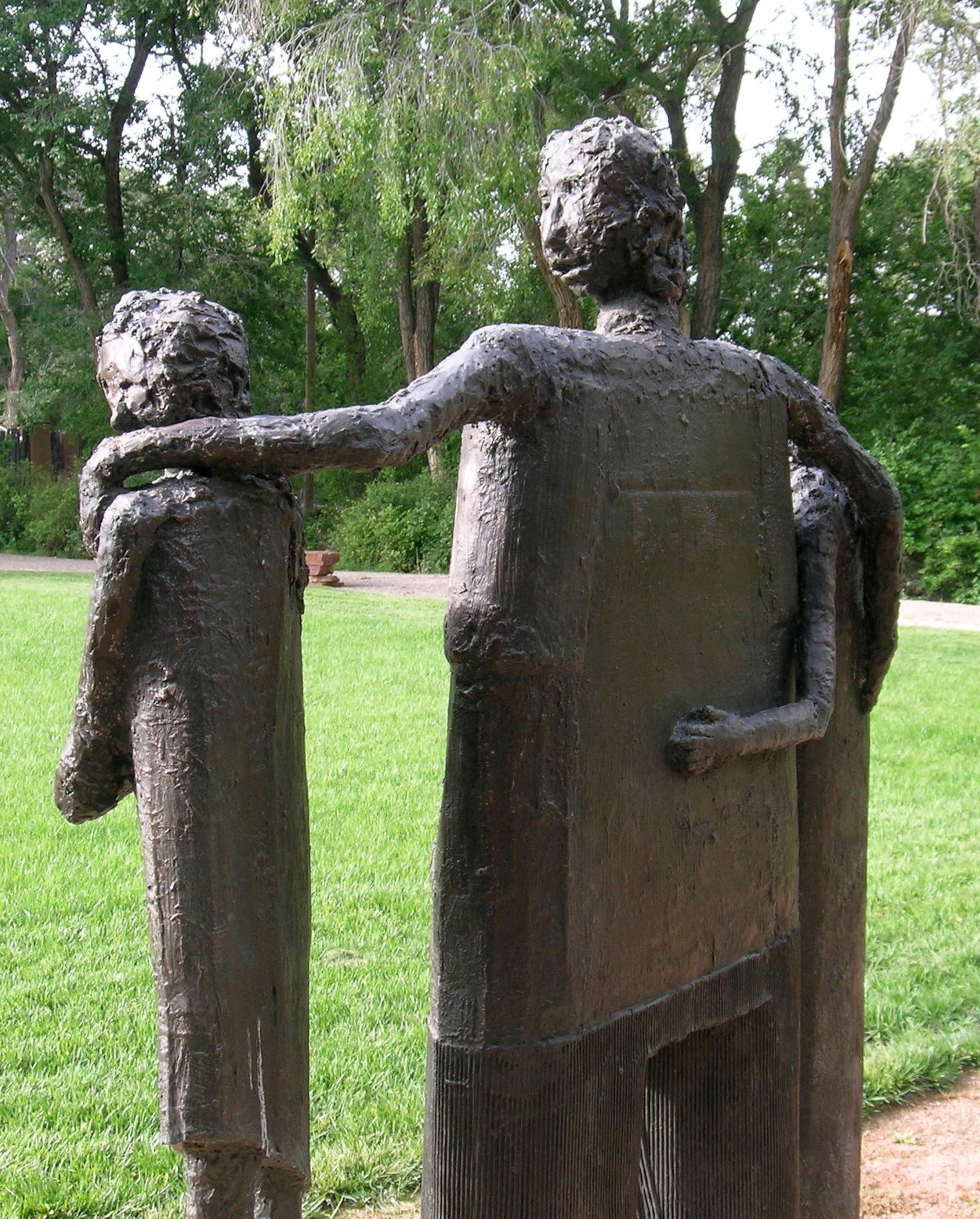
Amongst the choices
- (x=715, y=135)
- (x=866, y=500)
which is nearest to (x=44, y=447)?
(x=715, y=135)

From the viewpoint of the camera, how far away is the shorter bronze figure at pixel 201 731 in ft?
5.56

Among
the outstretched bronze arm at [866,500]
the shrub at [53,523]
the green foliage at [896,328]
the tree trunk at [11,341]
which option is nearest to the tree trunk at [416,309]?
the green foliage at [896,328]

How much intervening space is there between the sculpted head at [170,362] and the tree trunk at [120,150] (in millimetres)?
22136

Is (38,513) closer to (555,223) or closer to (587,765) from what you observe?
(555,223)

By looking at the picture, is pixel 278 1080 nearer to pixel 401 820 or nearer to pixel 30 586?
pixel 401 820

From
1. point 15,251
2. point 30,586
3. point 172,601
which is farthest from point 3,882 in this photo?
point 15,251

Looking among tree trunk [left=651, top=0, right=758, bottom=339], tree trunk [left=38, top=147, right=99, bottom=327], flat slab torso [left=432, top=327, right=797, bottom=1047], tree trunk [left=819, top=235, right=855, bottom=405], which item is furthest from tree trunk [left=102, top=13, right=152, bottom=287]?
flat slab torso [left=432, top=327, right=797, bottom=1047]

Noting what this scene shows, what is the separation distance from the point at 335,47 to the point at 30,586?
6.94 m

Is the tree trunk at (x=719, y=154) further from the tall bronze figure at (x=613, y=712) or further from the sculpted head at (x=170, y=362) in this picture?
the sculpted head at (x=170, y=362)

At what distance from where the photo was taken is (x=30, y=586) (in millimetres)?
15414

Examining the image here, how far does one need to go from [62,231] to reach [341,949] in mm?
20726

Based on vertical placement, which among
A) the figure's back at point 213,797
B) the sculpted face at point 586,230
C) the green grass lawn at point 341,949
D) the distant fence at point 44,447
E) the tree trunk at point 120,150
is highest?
the tree trunk at point 120,150

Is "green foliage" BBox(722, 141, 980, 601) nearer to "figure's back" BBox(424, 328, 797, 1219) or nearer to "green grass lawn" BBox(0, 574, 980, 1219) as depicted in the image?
"green grass lawn" BBox(0, 574, 980, 1219)

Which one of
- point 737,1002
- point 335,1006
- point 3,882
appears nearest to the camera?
point 737,1002
